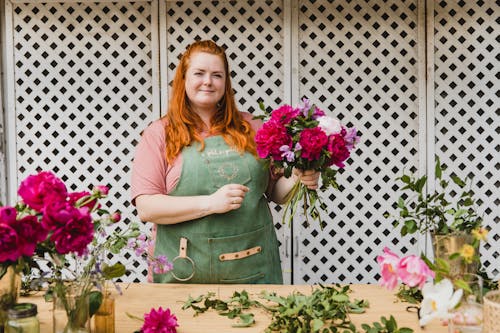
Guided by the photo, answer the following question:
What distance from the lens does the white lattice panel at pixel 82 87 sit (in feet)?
12.1

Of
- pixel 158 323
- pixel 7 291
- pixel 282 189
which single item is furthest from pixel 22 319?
pixel 282 189

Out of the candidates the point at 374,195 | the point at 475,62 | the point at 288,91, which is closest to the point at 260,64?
the point at 288,91

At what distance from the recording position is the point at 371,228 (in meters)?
3.78

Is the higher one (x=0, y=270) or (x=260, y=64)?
(x=260, y=64)

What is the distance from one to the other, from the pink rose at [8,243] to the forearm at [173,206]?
0.98 meters

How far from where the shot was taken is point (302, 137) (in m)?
2.00

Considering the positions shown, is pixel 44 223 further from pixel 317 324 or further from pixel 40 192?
pixel 317 324

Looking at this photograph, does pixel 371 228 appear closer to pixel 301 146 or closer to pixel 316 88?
pixel 316 88

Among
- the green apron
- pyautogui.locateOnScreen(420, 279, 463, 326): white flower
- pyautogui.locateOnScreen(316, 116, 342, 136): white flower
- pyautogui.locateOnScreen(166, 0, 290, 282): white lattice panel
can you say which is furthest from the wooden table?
pyautogui.locateOnScreen(166, 0, 290, 282): white lattice panel

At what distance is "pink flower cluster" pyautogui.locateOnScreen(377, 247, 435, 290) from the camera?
4.27 ft

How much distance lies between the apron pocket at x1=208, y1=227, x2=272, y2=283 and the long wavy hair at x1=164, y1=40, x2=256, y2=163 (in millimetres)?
376

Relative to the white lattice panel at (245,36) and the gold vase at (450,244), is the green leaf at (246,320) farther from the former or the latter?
the white lattice panel at (245,36)

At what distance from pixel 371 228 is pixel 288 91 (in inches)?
42.3

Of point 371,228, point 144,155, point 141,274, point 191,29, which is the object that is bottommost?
point 141,274
